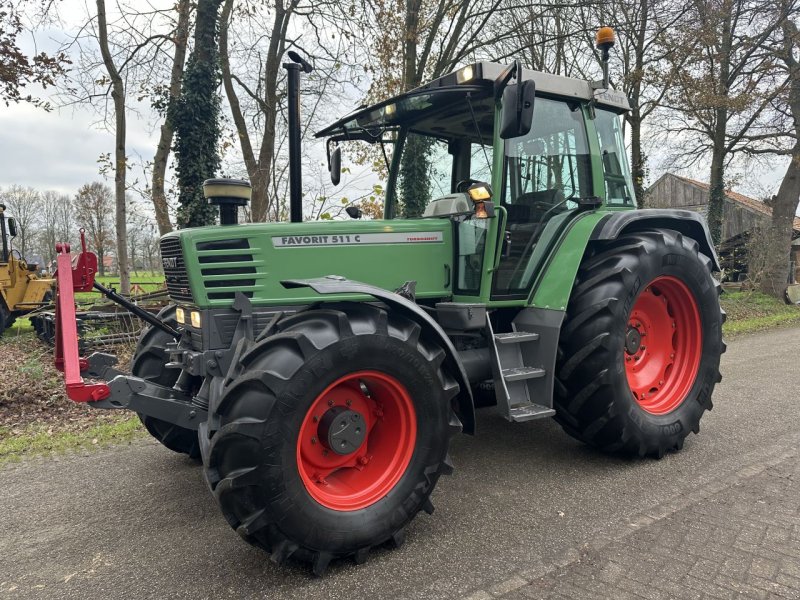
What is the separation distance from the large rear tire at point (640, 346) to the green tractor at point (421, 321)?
14mm

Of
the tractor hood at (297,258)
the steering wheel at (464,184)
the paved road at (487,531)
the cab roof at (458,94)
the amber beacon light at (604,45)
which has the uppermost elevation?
the amber beacon light at (604,45)

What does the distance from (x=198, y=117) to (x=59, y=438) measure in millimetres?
6468

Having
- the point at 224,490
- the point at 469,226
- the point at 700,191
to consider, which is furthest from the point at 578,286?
the point at 700,191

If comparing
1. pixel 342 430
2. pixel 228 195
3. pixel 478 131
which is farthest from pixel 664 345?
pixel 228 195

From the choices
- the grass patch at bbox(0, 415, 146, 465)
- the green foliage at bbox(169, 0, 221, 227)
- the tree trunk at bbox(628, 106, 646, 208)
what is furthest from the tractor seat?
the tree trunk at bbox(628, 106, 646, 208)

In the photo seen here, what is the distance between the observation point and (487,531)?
2.98 metres

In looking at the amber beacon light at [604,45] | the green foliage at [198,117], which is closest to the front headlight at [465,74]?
the amber beacon light at [604,45]

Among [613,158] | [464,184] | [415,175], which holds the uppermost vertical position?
[613,158]

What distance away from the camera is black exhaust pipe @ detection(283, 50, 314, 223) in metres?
3.46

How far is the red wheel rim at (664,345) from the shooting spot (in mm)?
4227

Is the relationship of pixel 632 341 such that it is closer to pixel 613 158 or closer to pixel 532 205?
pixel 532 205

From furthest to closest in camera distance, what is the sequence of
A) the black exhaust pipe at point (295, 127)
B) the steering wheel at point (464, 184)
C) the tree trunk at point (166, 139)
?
the tree trunk at point (166, 139) < the steering wheel at point (464, 184) < the black exhaust pipe at point (295, 127)

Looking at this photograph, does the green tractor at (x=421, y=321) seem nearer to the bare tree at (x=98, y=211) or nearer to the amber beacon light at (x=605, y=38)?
the amber beacon light at (x=605, y=38)

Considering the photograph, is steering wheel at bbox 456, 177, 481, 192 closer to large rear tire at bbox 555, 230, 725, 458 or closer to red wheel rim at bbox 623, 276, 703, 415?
large rear tire at bbox 555, 230, 725, 458
